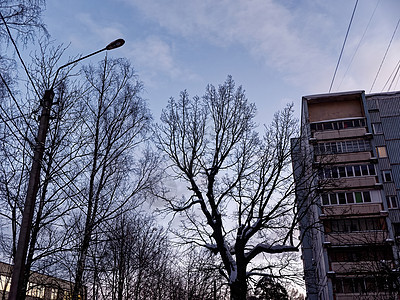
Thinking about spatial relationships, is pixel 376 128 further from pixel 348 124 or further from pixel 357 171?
pixel 357 171

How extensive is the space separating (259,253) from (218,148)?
559 cm

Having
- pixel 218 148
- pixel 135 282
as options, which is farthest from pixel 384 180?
pixel 135 282

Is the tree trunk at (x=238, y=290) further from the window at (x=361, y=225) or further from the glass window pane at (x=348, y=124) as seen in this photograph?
the glass window pane at (x=348, y=124)

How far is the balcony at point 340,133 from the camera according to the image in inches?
1524

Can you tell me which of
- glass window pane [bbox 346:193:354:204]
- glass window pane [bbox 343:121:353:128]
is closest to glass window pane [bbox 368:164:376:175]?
glass window pane [bbox 346:193:354:204]

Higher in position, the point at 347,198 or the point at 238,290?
the point at 347,198

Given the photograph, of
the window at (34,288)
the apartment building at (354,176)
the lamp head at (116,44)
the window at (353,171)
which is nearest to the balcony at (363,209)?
the apartment building at (354,176)

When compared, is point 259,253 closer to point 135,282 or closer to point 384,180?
point 135,282

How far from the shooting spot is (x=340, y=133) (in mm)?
39344

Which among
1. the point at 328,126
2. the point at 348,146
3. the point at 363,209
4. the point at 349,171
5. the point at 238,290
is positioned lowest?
the point at 238,290

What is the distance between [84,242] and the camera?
1027cm

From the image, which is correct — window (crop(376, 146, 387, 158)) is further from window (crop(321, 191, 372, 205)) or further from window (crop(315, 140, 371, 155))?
window (crop(321, 191, 372, 205))

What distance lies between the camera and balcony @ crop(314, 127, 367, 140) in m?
38.7

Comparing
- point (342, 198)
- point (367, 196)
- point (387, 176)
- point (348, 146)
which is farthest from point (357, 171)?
point (342, 198)
